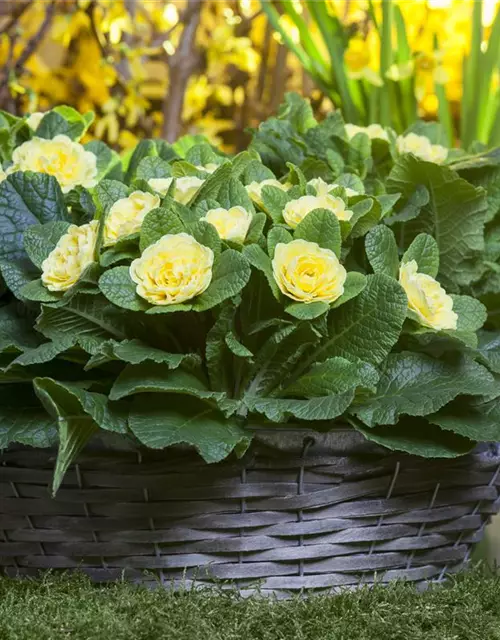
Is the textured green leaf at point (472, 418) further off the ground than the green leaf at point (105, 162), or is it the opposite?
the green leaf at point (105, 162)

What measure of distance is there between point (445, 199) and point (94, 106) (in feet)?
2.67

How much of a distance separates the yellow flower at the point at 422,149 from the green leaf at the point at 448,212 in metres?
→ 0.07

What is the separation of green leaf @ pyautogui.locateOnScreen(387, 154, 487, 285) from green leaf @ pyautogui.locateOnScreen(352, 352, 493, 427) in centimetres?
13

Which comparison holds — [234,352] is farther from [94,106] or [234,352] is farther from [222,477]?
[94,106]

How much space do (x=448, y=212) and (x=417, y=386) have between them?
187 mm

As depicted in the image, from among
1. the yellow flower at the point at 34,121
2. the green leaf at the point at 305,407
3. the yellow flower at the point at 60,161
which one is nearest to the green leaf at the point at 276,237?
the green leaf at the point at 305,407

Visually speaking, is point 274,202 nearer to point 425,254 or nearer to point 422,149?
point 425,254

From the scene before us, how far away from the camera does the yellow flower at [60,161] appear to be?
2.38 ft

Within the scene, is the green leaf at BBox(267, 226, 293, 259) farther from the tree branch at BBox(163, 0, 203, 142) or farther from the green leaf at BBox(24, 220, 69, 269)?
the tree branch at BBox(163, 0, 203, 142)

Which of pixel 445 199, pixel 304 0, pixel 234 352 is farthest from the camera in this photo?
pixel 304 0

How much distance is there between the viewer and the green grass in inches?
20.9

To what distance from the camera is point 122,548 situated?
0.63 m

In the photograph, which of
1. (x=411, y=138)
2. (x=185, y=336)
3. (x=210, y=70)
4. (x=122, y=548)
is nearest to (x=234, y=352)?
(x=185, y=336)

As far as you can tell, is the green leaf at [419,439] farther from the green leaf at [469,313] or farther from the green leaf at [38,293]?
the green leaf at [38,293]
